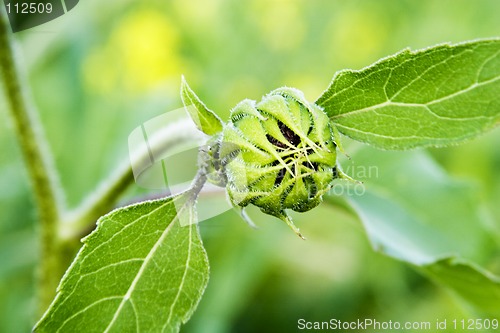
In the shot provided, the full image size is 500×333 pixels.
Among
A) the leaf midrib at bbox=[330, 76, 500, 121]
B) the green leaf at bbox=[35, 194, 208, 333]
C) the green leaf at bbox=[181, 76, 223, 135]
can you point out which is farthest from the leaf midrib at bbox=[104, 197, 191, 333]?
the leaf midrib at bbox=[330, 76, 500, 121]

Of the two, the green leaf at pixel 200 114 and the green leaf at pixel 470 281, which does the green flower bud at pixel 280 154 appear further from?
the green leaf at pixel 470 281

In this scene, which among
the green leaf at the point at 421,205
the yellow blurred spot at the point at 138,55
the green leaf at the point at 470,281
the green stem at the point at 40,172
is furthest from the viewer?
the yellow blurred spot at the point at 138,55

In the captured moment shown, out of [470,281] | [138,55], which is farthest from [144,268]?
[138,55]

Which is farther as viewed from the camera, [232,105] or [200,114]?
[232,105]

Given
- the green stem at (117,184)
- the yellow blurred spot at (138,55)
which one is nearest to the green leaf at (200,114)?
the green stem at (117,184)

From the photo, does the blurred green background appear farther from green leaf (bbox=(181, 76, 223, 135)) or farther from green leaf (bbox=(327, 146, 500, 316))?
green leaf (bbox=(181, 76, 223, 135))

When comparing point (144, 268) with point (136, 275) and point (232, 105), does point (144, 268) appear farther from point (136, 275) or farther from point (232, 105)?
point (232, 105)

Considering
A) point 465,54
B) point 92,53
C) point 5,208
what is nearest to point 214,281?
point 5,208
